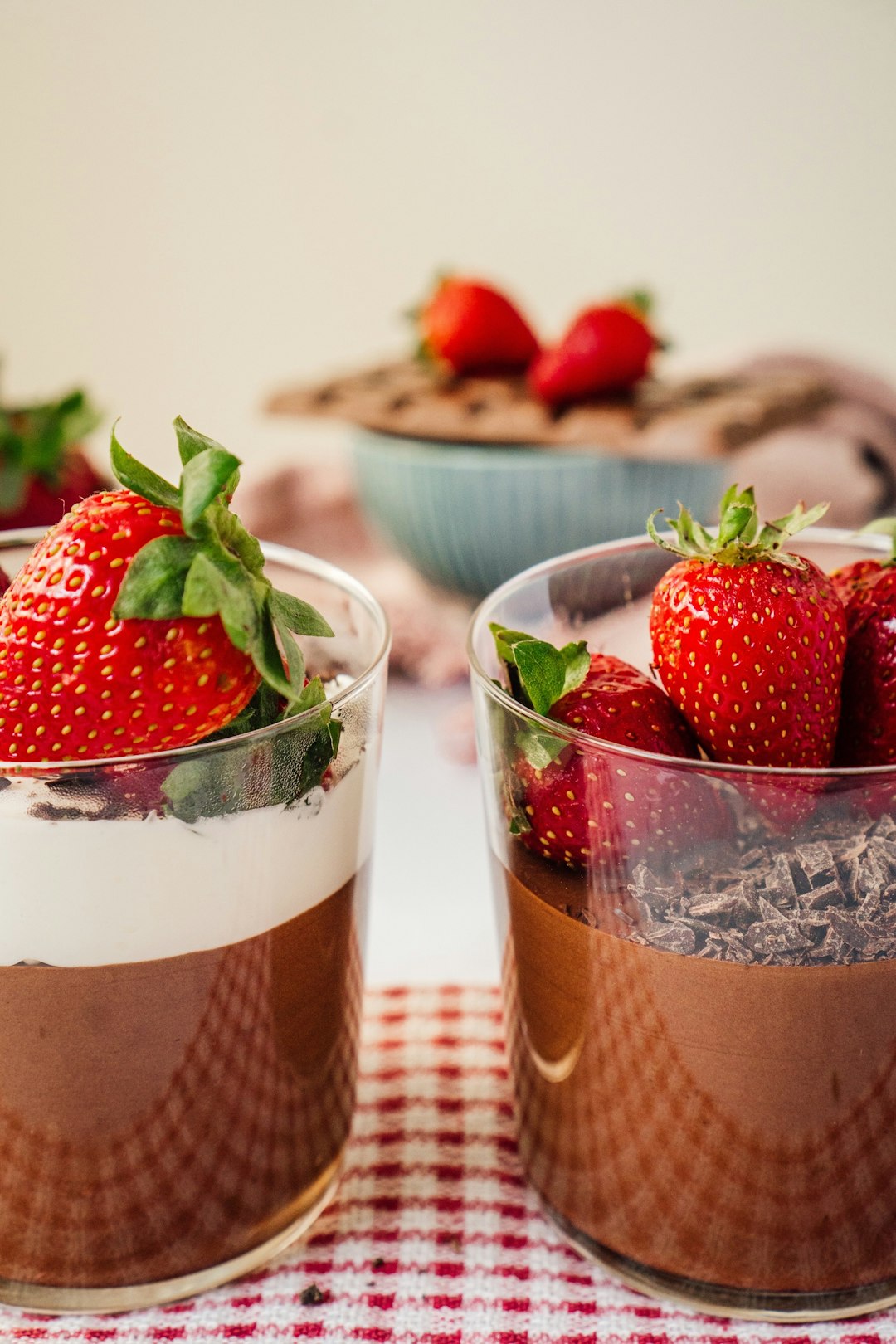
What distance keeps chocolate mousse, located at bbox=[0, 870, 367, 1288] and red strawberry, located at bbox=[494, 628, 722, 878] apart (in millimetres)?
110

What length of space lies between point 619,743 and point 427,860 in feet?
1.53

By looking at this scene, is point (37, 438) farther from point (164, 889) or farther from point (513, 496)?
point (164, 889)

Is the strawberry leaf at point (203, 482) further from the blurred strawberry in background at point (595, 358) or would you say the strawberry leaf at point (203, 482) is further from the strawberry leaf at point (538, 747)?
the blurred strawberry in background at point (595, 358)

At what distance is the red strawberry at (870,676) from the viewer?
1.91 feet

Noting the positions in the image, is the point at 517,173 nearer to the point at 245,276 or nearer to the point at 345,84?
the point at 345,84

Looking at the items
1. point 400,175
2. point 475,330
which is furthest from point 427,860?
point 400,175

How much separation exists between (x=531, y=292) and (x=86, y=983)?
1852 millimetres

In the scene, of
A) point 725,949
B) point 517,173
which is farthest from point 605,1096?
point 517,173

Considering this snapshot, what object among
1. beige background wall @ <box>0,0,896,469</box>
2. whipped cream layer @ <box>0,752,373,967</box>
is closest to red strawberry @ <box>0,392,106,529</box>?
whipped cream layer @ <box>0,752,373,967</box>

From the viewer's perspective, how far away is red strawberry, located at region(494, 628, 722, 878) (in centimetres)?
50

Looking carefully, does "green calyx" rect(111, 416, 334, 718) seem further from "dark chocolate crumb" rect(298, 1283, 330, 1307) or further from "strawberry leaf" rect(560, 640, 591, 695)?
"dark chocolate crumb" rect(298, 1283, 330, 1307)

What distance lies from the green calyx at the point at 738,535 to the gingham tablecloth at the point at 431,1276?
0.33 m

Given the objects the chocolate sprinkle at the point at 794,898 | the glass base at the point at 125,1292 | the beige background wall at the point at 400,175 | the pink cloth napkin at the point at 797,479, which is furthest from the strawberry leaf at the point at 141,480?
the beige background wall at the point at 400,175

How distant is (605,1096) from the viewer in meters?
0.58
